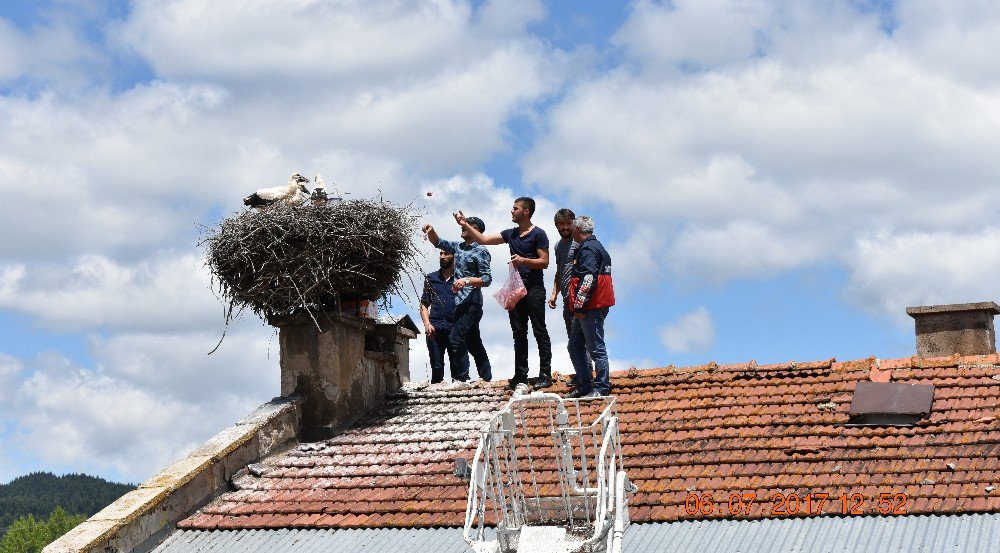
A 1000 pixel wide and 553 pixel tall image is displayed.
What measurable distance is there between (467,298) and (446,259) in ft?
2.07

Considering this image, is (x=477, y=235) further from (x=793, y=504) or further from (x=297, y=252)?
(x=793, y=504)

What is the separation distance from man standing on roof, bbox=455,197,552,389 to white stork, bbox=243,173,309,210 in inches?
87.1

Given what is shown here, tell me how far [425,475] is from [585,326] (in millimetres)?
2096

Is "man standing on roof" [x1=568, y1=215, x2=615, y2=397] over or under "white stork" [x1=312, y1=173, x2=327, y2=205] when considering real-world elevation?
under

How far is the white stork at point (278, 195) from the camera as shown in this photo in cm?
1509

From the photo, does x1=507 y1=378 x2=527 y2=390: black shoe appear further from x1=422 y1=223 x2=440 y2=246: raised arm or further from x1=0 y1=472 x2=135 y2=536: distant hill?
x1=0 y1=472 x2=135 y2=536: distant hill

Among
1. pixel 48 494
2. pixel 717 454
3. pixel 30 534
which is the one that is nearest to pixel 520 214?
pixel 717 454

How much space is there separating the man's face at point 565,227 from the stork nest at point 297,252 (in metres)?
1.77

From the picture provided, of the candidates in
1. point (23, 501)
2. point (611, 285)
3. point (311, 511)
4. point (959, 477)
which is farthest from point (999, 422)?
point (23, 501)

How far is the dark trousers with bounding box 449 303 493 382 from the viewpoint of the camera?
15.7 meters

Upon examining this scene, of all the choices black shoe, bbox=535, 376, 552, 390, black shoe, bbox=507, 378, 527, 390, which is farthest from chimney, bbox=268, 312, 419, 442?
black shoe, bbox=535, 376, 552, 390

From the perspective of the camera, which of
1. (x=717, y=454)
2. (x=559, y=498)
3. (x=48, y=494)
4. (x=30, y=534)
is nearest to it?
(x=559, y=498)

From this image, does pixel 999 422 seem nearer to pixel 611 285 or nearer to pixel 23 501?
pixel 611 285

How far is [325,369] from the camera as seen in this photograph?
14.7 meters
